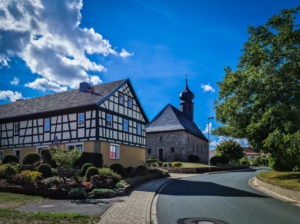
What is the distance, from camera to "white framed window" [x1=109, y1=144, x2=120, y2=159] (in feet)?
95.6

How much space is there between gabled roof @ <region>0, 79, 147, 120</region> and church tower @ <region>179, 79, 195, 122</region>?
101ft

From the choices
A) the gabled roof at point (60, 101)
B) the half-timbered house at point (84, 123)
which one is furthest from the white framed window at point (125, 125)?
the gabled roof at point (60, 101)

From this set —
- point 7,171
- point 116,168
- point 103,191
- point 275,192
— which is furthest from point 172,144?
point 103,191

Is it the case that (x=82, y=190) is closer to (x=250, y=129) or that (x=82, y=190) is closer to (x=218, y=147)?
(x=250, y=129)

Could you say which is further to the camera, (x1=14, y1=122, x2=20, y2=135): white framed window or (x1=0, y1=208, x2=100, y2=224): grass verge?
(x1=14, y1=122, x2=20, y2=135): white framed window

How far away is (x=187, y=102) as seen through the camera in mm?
62625

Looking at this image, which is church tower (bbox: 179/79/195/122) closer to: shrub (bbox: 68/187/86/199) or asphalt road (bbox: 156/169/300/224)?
asphalt road (bbox: 156/169/300/224)

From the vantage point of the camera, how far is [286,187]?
16156 mm

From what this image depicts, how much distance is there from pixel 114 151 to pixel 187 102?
35.4m

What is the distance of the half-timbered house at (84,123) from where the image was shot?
2788 cm

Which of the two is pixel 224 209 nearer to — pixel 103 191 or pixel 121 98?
pixel 103 191

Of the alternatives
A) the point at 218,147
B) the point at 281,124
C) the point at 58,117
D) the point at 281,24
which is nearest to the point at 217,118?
the point at 281,124

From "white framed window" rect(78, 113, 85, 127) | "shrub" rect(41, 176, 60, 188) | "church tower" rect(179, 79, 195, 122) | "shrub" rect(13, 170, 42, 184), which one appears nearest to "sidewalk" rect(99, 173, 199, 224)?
"shrub" rect(41, 176, 60, 188)

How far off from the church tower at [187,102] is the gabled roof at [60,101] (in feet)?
101
